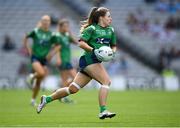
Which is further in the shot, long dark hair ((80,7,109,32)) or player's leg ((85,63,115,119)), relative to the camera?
long dark hair ((80,7,109,32))

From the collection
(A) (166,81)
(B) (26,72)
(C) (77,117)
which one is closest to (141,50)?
(A) (166,81)

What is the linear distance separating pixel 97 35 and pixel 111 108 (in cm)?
525

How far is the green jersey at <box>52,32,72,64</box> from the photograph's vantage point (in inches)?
969

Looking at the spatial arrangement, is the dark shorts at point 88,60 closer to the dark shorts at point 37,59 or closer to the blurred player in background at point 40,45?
the blurred player in background at point 40,45

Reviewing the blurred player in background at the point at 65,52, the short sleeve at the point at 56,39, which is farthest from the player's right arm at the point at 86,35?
the blurred player in background at the point at 65,52

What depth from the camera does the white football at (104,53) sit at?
1489 cm

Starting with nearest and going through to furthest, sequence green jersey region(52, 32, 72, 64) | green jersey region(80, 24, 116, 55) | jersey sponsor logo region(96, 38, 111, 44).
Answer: green jersey region(80, 24, 116, 55)
jersey sponsor logo region(96, 38, 111, 44)
green jersey region(52, 32, 72, 64)

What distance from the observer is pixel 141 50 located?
131ft

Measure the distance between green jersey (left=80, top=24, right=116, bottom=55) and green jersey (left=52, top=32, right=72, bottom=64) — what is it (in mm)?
8892

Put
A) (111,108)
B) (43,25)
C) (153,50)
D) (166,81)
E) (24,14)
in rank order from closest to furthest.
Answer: (111,108), (43,25), (166,81), (153,50), (24,14)

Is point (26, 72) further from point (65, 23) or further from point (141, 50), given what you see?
point (65, 23)

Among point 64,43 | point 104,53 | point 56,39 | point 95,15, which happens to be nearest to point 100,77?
point 104,53

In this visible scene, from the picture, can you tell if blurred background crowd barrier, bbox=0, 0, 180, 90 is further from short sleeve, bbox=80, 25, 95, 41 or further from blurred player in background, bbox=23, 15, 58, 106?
short sleeve, bbox=80, 25, 95, 41

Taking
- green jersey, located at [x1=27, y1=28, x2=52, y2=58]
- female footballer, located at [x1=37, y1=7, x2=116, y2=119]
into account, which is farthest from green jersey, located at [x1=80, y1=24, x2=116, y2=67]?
green jersey, located at [x1=27, y1=28, x2=52, y2=58]
